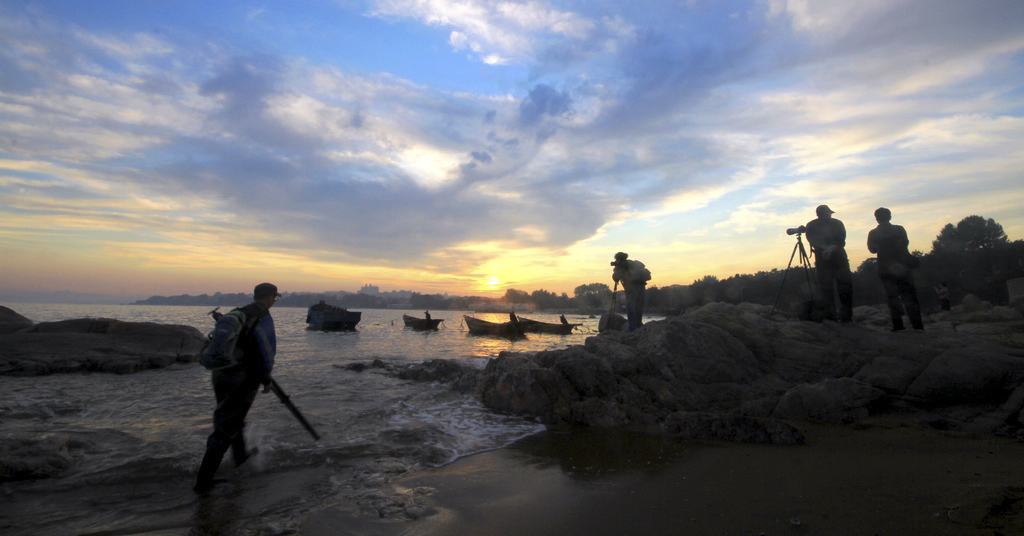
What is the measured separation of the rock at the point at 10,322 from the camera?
16.8 meters

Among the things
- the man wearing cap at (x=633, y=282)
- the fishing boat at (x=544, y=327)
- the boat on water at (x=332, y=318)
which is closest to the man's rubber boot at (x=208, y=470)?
the man wearing cap at (x=633, y=282)

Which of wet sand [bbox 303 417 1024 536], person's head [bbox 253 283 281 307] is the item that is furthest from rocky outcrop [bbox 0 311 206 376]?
wet sand [bbox 303 417 1024 536]

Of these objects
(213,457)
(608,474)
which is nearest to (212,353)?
(213,457)

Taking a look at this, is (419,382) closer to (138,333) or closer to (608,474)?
(608,474)

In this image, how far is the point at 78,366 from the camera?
1252cm

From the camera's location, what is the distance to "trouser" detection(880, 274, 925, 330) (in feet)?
25.4

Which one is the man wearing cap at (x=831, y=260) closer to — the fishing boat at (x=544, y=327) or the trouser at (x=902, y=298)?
the trouser at (x=902, y=298)

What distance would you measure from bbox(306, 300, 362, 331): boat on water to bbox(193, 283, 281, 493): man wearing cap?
3809 centimetres

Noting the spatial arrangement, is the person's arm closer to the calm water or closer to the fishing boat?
the calm water

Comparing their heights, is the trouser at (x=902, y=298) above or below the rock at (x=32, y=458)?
above

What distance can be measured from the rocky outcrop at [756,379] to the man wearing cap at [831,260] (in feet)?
1.92

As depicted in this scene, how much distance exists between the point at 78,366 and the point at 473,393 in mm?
11905

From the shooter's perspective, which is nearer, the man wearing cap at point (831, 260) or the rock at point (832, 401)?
the rock at point (832, 401)

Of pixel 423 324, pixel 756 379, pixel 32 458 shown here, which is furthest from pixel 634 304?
pixel 423 324
